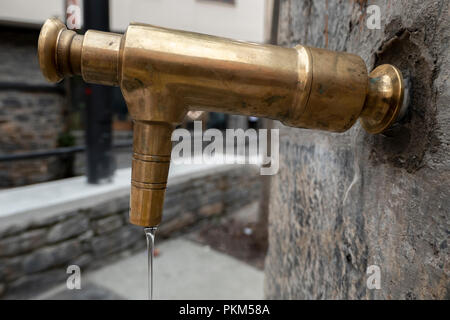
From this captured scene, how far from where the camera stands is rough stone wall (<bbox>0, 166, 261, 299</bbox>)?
1897 millimetres

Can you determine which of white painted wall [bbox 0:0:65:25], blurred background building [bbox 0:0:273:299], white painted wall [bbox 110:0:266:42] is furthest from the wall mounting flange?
white painted wall [bbox 0:0:65:25]

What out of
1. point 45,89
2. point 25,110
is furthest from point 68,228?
point 45,89

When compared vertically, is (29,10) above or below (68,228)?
above

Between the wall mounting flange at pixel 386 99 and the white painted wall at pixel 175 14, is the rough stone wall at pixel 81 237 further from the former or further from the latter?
the white painted wall at pixel 175 14

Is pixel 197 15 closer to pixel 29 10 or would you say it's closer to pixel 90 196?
pixel 29 10

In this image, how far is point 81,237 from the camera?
7.23ft

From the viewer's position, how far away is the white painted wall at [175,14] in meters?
5.15

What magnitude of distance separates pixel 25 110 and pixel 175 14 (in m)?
2.97

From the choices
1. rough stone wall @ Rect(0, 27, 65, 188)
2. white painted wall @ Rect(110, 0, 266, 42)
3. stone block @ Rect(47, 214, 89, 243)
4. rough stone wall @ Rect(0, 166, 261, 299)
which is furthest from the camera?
white painted wall @ Rect(110, 0, 266, 42)

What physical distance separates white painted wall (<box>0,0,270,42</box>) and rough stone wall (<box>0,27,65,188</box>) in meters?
0.55

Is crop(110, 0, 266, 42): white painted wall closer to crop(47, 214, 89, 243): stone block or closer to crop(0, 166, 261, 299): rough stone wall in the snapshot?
crop(0, 166, 261, 299): rough stone wall

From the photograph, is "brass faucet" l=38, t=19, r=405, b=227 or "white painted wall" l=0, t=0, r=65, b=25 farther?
"white painted wall" l=0, t=0, r=65, b=25
